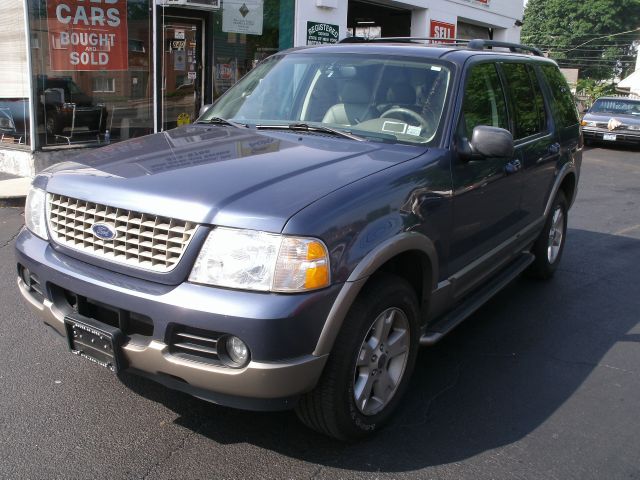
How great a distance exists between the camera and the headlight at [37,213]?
333cm

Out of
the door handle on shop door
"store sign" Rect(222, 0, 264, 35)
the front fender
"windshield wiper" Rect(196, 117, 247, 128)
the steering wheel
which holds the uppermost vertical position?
"store sign" Rect(222, 0, 264, 35)

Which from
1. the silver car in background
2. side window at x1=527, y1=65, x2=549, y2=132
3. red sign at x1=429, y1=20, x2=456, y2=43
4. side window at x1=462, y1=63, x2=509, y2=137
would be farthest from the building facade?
the silver car in background

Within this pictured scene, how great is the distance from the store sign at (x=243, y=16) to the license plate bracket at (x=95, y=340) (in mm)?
10143

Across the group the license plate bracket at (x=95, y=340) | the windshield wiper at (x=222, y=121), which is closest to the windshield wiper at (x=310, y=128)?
the windshield wiper at (x=222, y=121)

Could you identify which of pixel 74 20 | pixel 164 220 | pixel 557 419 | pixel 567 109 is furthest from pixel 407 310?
pixel 74 20

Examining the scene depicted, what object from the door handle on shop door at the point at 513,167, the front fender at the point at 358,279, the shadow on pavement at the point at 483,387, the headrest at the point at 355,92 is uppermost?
the headrest at the point at 355,92

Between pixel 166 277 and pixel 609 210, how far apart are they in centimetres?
840

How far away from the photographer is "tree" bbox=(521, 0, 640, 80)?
7706 centimetres

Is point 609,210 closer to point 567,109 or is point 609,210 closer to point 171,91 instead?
point 567,109

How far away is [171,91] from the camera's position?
1170 centimetres

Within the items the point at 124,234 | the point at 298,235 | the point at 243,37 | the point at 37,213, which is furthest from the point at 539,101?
the point at 243,37

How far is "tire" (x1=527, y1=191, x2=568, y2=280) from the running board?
39 cm

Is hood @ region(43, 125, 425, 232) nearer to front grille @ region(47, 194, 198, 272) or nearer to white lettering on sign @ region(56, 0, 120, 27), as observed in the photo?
front grille @ region(47, 194, 198, 272)

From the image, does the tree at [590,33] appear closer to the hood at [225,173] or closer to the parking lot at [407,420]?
the parking lot at [407,420]
